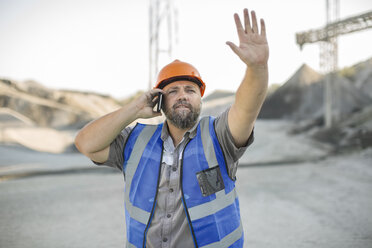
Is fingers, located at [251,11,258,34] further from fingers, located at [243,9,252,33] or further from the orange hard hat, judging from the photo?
the orange hard hat

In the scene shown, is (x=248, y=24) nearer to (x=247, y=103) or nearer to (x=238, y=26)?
(x=238, y=26)

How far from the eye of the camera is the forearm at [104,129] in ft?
6.89

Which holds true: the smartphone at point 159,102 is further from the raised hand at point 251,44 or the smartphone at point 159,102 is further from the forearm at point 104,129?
the raised hand at point 251,44

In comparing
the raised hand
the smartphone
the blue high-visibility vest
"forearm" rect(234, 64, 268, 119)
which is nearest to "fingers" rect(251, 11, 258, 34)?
the raised hand

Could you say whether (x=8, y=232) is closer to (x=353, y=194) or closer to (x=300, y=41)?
(x=353, y=194)

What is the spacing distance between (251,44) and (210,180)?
3.20 ft

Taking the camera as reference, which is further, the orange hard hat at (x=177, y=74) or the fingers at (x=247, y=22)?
the orange hard hat at (x=177, y=74)

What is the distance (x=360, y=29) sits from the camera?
17062 millimetres

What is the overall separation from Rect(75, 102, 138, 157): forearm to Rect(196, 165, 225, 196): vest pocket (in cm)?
69

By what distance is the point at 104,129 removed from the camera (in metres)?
2.10

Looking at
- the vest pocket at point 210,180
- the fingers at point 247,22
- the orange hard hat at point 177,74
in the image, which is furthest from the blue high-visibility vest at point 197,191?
the fingers at point 247,22

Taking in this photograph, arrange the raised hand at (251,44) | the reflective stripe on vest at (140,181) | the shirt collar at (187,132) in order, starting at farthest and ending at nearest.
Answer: the shirt collar at (187,132), the reflective stripe on vest at (140,181), the raised hand at (251,44)

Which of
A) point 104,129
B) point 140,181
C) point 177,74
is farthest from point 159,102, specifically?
point 140,181

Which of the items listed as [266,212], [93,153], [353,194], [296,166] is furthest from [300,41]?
[93,153]
